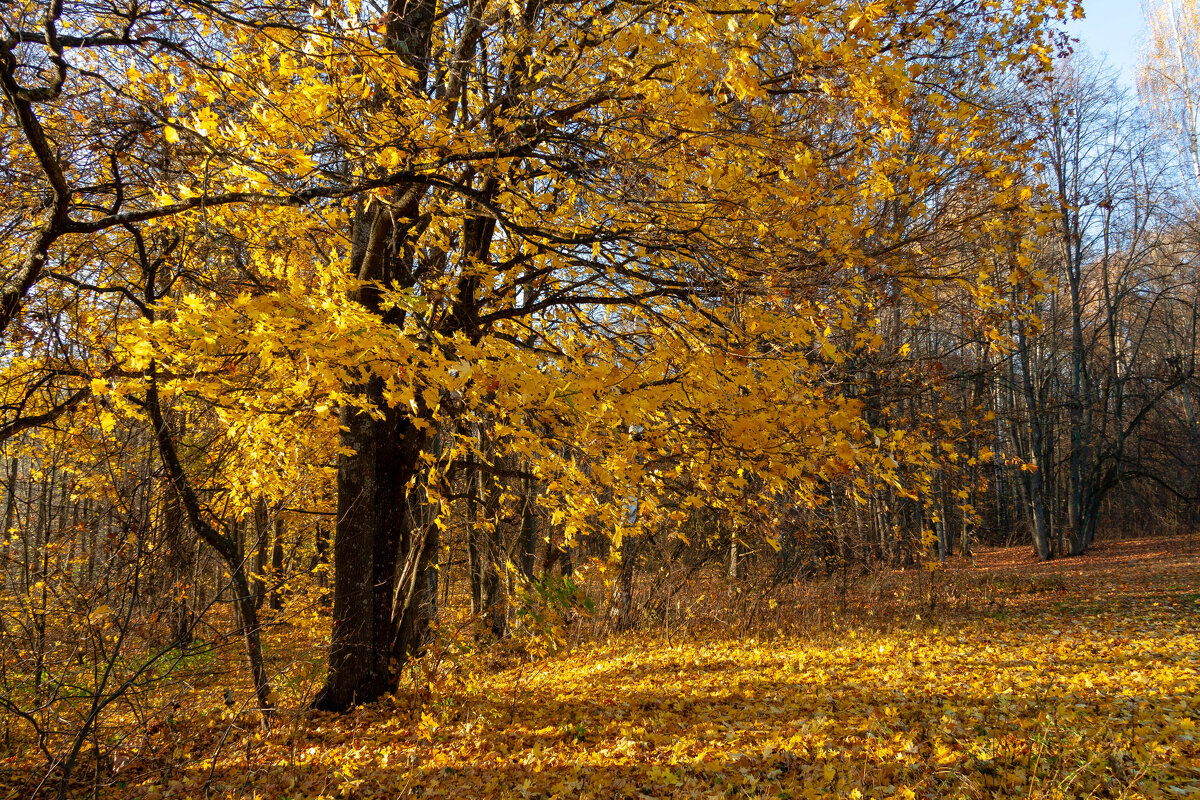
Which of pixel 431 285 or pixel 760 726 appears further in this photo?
pixel 431 285

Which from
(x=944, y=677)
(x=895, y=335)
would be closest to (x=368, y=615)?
(x=944, y=677)

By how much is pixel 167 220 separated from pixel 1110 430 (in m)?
28.1

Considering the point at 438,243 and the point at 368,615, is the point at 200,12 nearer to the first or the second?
the point at 438,243

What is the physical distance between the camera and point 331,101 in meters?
3.68

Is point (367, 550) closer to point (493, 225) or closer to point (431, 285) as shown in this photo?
point (431, 285)

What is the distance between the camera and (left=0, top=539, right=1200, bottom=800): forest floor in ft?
11.3

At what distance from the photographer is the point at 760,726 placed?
Result: 170 inches

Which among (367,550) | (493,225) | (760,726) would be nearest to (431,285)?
(493,225)

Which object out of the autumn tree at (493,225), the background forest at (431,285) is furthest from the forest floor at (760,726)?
the autumn tree at (493,225)

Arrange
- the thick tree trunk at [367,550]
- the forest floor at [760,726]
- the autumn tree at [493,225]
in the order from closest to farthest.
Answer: the autumn tree at [493,225]
the forest floor at [760,726]
the thick tree trunk at [367,550]

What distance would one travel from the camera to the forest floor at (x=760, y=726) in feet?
11.3

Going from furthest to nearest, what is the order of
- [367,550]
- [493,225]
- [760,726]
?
[493,225]
[367,550]
[760,726]

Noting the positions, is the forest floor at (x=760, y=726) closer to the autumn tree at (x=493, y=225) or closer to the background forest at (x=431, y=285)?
the background forest at (x=431, y=285)

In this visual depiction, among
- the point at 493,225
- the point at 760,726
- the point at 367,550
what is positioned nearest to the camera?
the point at 760,726
